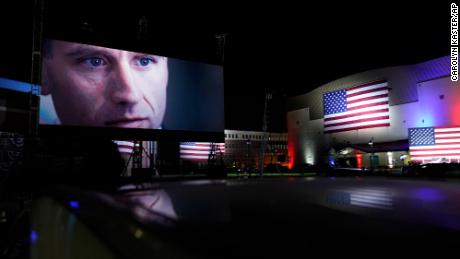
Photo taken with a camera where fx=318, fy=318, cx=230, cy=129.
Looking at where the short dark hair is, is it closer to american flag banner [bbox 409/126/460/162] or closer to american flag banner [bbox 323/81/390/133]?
american flag banner [bbox 323/81/390/133]

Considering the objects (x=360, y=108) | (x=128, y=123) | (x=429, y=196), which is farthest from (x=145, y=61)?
(x=360, y=108)

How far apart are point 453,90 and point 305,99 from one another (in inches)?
457

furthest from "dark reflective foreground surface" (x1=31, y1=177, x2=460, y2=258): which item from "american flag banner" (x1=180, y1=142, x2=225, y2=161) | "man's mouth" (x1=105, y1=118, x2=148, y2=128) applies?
"american flag banner" (x1=180, y1=142, x2=225, y2=161)

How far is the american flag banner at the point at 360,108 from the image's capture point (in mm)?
20266

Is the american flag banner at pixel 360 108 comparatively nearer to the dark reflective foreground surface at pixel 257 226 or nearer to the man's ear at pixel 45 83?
the man's ear at pixel 45 83

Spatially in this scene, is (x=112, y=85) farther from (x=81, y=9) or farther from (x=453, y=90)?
(x=453, y=90)

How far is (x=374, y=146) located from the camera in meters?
21.3

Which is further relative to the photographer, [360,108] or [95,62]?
[360,108]

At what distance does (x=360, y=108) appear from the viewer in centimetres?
2109

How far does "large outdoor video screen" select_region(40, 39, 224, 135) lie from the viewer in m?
8.20

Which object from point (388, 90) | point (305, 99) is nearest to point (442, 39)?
point (388, 90)

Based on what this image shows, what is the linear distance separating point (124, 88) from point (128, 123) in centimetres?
97

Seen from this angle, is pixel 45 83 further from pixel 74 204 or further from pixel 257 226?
pixel 257 226

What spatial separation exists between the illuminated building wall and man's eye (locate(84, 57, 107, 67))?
58.9 feet
